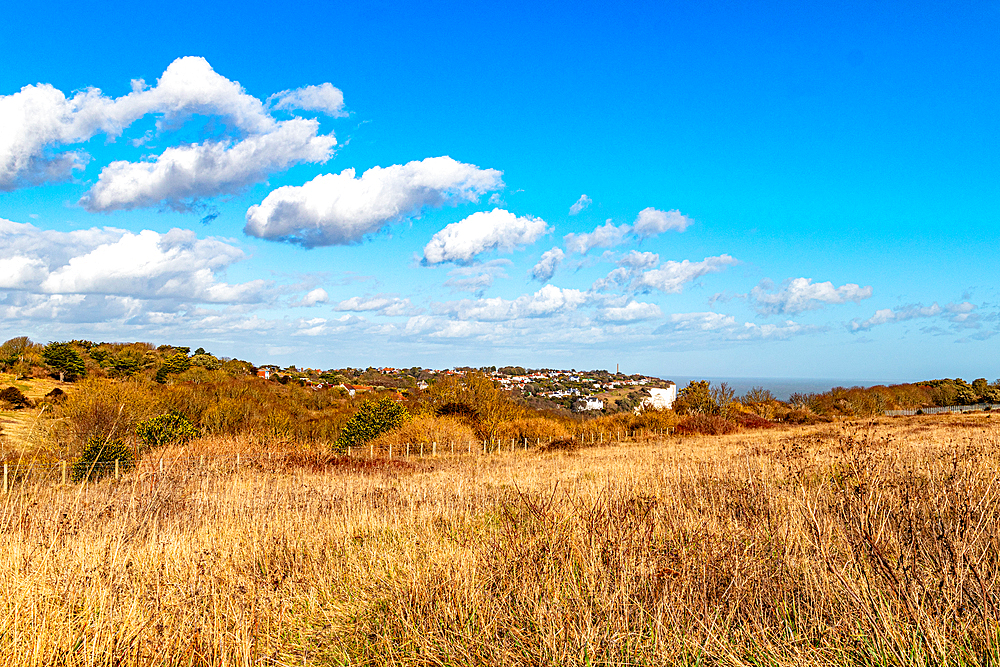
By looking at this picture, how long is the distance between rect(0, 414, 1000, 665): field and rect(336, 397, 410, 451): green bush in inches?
881

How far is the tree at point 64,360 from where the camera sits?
51219 millimetres

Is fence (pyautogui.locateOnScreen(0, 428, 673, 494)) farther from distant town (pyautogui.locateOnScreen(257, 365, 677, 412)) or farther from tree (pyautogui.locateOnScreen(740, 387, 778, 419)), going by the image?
tree (pyautogui.locateOnScreen(740, 387, 778, 419))

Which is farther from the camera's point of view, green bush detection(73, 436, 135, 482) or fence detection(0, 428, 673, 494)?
green bush detection(73, 436, 135, 482)

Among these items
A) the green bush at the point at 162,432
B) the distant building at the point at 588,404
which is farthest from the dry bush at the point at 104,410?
the distant building at the point at 588,404

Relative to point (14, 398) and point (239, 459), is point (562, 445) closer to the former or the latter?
point (239, 459)

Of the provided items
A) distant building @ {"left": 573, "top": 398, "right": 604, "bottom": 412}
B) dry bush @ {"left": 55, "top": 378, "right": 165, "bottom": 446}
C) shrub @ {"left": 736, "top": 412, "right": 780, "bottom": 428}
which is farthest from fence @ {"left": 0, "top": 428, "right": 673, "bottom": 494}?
distant building @ {"left": 573, "top": 398, "right": 604, "bottom": 412}

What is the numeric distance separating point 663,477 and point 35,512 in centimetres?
780

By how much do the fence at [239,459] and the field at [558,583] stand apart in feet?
16.5

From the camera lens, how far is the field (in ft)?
10.5

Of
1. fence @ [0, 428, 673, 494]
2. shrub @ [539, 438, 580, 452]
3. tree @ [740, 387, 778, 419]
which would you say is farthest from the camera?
tree @ [740, 387, 778, 419]

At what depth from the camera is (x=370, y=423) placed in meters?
29.0

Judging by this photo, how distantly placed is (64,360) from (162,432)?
39.5m

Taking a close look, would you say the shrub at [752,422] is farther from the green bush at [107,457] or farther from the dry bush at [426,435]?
the green bush at [107,457]

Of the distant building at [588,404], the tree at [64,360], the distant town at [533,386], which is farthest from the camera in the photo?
the distant building at [588,404]
